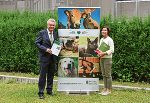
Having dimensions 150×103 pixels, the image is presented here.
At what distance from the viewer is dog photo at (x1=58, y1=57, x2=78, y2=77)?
1197 cm

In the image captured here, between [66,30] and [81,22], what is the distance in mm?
455

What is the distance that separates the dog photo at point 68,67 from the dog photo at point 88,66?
135 millimetres

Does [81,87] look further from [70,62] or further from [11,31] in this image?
[11,31]

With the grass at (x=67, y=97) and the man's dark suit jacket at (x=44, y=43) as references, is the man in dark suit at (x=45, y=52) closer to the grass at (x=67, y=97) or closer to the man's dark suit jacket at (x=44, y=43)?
the man's dark suit jacket at (x=44, y=43)

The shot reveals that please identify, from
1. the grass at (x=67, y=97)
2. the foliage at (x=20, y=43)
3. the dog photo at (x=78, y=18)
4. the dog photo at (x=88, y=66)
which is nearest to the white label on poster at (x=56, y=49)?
the dog photo at (x=78, y=18)

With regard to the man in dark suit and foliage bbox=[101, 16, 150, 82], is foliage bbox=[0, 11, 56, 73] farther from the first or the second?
the man in dark suit

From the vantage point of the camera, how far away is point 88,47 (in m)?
12.0

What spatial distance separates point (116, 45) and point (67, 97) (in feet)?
10.5

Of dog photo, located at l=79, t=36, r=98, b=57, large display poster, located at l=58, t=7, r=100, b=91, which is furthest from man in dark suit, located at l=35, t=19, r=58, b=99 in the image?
dog photo, located at l=79, t=36, r=98, b=57

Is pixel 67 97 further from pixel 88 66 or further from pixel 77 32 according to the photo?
pixel 77 32

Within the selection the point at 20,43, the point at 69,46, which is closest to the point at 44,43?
the point at 69,46

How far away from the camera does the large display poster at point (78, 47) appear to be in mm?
11898

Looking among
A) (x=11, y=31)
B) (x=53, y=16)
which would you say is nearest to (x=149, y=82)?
(x=53, y=16)

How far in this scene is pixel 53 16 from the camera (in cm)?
1608
